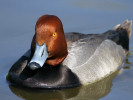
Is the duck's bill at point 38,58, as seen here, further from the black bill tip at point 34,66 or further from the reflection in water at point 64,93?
the reflection in water at point 64,93

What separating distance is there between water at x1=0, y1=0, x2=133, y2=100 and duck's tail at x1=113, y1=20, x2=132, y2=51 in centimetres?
24

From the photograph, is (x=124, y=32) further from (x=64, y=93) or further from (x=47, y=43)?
(x=47, y=43)

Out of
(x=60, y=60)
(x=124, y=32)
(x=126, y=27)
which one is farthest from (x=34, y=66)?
(x=126, y=27)

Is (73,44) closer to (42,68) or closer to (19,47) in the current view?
(42,68)

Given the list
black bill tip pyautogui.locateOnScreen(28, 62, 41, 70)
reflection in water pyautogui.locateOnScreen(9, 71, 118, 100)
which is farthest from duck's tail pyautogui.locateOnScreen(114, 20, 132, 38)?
black bill tip pyautogui.locateOnScreen(28, 62, 41, 70)

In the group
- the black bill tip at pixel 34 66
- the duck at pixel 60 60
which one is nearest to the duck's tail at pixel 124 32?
the duck at pixel 60 60

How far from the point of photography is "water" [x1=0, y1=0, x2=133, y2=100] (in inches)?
312

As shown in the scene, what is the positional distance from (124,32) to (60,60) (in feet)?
8.57

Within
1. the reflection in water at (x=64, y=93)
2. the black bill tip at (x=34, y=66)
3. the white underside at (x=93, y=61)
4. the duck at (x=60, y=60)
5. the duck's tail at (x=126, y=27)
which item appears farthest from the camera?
the duck's tail at (x=126, y=27)

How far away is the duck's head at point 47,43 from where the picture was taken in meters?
7.35

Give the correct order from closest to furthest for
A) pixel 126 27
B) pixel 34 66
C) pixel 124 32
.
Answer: pixel 34 66, pixel 124 32, pixel 126 27

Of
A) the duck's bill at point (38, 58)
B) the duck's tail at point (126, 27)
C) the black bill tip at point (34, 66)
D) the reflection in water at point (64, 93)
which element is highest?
the duck's bill at point (38, 58)

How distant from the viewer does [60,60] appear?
8008mm

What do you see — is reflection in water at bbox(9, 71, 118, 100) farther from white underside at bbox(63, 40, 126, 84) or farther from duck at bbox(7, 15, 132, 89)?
white underside at bbox(63, 40, 126, 84)
